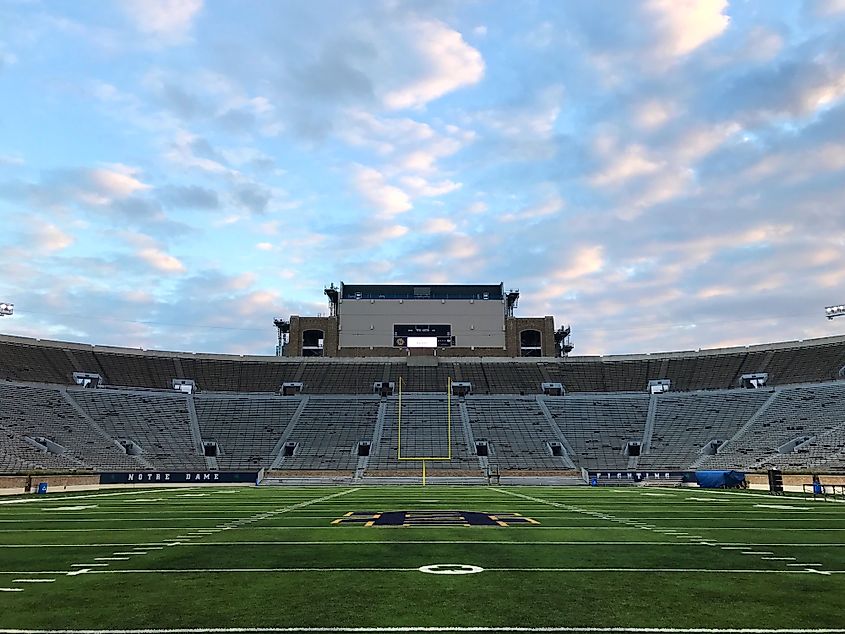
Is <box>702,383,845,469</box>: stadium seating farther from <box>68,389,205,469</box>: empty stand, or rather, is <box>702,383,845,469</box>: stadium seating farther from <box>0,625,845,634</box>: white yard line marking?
<box>0,625,845,634</box>: white yard line marking

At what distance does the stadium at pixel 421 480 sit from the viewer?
19.8ft

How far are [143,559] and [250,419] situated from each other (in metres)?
40.5

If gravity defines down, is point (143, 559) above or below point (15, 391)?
below

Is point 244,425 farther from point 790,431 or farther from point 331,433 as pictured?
point 790,431

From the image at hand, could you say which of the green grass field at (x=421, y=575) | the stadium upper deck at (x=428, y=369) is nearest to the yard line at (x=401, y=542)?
the green grass field at (x=421, y=575)

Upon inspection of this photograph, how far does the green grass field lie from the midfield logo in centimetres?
62

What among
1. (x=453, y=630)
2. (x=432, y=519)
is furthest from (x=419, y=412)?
(x=453, y=630)

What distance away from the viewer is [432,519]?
14.2 m

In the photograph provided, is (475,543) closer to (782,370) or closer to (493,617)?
(493,617)

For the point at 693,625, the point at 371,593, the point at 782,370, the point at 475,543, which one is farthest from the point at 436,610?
the point at 782,370

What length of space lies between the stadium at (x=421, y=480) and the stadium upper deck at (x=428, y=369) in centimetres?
20

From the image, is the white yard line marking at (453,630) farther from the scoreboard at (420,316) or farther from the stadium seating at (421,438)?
the scoreboard at (420,316)

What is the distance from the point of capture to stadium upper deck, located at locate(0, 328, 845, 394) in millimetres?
47344

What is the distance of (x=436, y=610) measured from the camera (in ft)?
18.2
